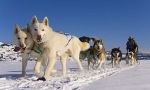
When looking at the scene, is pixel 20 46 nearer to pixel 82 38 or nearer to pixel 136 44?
pixel 82 38

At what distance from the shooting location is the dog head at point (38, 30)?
7.58 metres

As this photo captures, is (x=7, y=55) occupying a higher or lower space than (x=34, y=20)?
higher

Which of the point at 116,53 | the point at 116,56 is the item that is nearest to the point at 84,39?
the point at 116,56

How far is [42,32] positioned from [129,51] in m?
9.56

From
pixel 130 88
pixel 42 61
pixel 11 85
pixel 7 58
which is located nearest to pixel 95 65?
pixel 42 61

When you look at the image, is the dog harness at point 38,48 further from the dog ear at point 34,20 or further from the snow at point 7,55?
the snow at point 7,55

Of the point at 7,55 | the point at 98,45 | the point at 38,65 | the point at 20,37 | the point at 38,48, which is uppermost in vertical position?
the point at 7,55

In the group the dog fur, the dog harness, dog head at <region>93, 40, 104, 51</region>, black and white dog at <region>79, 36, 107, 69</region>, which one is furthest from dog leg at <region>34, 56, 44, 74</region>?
dog head at <region>93, 40, 104, 51</region>

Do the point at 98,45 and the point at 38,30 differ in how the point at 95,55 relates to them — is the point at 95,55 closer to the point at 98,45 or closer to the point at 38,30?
the point at 98,45

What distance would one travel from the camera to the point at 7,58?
1089 inches

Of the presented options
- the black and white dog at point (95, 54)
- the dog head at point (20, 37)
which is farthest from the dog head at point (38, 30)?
the black and white dog at point (95, 54)

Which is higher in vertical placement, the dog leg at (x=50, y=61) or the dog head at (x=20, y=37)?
the dog head at (x=20, y=37)

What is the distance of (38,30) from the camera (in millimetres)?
7570

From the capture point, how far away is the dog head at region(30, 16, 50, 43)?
7582 millimetres
